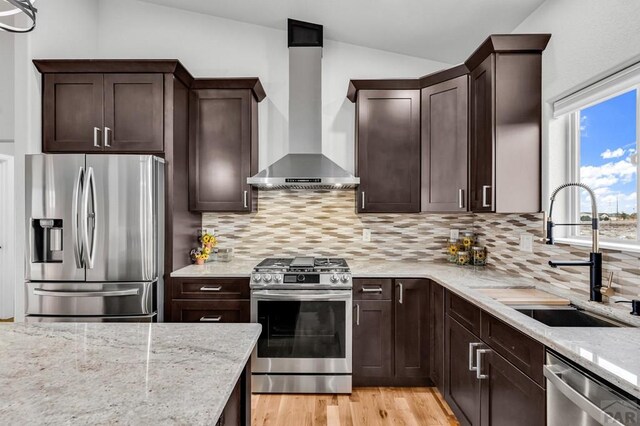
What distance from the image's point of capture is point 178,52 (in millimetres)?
3410

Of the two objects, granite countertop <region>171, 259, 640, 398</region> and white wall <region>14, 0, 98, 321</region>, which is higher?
white wall <region>14, 0, 98, 321</region>

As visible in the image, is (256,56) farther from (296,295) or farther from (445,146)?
(296,295)

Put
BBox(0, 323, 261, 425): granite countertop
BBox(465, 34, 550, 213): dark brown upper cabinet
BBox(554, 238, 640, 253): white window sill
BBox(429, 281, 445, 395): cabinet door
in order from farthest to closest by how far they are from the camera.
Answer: BBox(429, 281, 445, 395): cabinet door, BBox(465, 34, 550, 213): dark brown upper cabinet, BBox(554, 238, 640, 253): white window sill, BBox(0, 323, 261, 425): granite countertop

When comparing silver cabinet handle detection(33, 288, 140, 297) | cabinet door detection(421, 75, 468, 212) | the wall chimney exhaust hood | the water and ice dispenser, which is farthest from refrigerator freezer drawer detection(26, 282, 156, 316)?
cabinet door detection(421, 75, 468, 212)

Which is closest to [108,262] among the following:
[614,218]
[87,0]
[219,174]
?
[219,174]

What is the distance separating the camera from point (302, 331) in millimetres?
2732

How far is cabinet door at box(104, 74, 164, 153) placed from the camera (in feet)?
8.84

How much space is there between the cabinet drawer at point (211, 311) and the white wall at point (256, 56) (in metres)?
1.39

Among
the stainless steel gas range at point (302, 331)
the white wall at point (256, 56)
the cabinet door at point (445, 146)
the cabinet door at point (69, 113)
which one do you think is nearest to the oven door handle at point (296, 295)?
the stainless steel gas range at point (302, 331)

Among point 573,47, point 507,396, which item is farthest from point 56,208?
point 573,47

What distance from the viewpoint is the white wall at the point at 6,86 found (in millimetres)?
3791

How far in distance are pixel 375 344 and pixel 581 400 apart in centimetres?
173

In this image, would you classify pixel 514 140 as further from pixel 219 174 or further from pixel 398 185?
pixel 219 174

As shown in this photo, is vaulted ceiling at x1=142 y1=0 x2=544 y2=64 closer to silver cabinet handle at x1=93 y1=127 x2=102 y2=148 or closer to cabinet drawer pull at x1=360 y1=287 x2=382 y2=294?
silver cabinet handle at x1=93 y1=127 x2=102 y2=148
